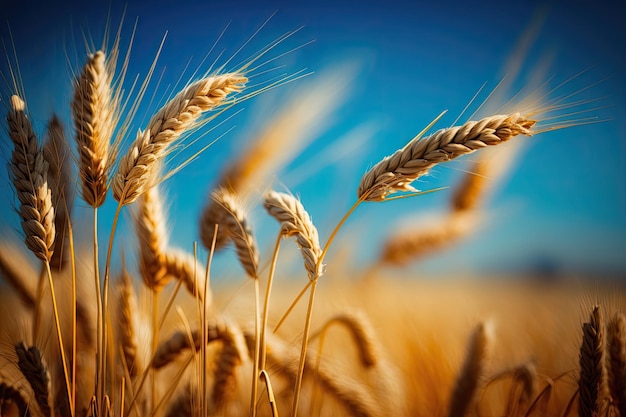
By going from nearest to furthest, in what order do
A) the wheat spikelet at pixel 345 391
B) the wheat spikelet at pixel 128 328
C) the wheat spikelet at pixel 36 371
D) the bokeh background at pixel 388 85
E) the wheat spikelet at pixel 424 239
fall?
the wheat spikelet at pixel 36 371
the wheat spikelet at pixel 128 328
the wheat spikelet at pixel 345 391
the bokeh background at pixel 388 85
the wheat spikelet at pixel 424 239

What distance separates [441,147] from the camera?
2.68 ft

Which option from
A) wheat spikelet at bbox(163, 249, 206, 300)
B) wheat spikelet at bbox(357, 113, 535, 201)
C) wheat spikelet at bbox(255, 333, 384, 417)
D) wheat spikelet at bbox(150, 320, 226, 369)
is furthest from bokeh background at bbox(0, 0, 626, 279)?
wheat spikelet at bbox(357, 113, 535, 201)

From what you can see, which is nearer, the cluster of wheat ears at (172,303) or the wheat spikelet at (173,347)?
the cluster of wheat ears at (172,303)

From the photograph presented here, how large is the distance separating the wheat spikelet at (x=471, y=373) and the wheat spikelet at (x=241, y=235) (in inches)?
29.4

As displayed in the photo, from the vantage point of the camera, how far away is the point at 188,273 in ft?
3.76

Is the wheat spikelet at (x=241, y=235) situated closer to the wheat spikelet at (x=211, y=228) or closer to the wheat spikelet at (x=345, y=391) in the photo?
the wheat spikelet at (x=211, y=228)

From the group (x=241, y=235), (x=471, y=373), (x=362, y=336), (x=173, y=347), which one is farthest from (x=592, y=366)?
(x=173, y=347)

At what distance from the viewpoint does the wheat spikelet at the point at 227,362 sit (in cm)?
110

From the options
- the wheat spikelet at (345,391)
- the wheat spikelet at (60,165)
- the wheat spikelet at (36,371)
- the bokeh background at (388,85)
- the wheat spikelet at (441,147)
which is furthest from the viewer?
the bokeh background at (388,85)

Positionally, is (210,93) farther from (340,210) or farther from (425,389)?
(425,389)

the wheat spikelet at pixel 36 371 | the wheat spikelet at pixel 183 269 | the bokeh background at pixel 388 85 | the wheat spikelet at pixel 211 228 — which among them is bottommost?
the wheat spikelet at pixel 36 371

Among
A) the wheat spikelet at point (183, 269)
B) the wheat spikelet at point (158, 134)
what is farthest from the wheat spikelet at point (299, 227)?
the wheat spikelet at point (183, 269)

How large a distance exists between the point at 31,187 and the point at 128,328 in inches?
20.3

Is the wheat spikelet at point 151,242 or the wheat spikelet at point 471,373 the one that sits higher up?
the wheat spikelet at point 151,242
